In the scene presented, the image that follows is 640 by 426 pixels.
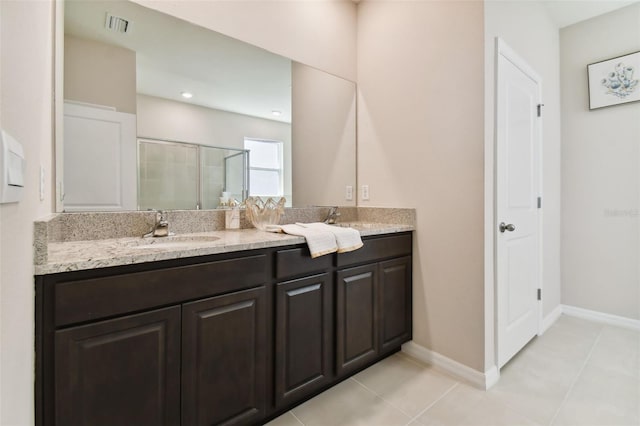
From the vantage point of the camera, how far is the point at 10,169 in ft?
1.81

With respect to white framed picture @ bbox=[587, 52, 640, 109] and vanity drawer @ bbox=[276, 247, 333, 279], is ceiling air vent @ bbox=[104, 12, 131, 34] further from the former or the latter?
white framed picture @ bbox=[587, 52, 640, 109]

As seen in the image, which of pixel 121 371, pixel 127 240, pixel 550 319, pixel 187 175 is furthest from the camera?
pixel 550 319

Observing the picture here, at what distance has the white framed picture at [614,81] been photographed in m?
2.55

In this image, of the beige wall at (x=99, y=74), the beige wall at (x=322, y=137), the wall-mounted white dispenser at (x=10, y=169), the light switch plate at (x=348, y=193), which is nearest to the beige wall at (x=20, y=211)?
the wall-mounted white dispenser at (x=10, y=169)

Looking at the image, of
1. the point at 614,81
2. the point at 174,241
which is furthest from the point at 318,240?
the point at 614,81

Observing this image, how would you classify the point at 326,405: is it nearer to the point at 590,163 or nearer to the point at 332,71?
the point at 332,71

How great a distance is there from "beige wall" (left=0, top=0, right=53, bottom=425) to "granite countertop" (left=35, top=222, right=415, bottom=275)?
11 centimetres

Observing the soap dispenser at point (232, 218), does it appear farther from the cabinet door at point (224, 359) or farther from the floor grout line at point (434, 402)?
the floor grout line at point (434, 402)

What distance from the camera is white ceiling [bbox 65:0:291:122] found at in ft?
4.86

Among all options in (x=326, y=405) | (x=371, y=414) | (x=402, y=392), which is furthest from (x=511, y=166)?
(x=326, y=405)

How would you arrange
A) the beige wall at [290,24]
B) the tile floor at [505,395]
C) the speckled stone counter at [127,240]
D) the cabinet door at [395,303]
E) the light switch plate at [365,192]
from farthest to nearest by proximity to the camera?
1. the light switch plate at [365,192]
2. the cabinet door at [395,303]
3. the beige wall at [290,24]
4. the tile floor at [505,395]
5. the speckled stone counter at [127,240]

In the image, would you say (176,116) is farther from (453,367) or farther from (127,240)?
(453,367)

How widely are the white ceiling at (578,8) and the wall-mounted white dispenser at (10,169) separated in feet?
11.4

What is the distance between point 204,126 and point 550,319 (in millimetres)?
3235
